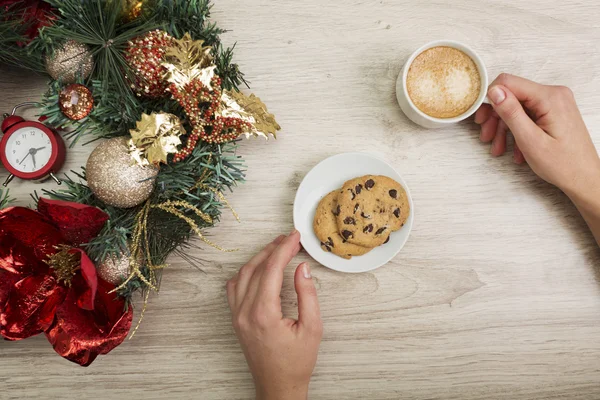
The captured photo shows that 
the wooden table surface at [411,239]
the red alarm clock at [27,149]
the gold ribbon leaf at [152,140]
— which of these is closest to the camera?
the gold ribbon leaf at [152,140]

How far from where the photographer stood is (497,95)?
0.75m

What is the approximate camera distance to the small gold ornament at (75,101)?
2.13 ft

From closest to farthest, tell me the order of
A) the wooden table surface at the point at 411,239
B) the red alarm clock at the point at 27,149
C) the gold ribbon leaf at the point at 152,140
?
1. the gold ribbon leaf at the point at 152,140
2. the red alarm clock at the point at 27,149
3. the wooden table surface at the point at 411,239

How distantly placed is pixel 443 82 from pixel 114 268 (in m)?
0.66

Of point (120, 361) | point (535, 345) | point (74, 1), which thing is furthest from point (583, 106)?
point (120, 361)

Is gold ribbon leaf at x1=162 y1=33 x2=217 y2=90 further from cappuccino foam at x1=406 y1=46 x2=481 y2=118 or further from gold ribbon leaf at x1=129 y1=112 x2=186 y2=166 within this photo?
cappuccino foam at x1=406 y1=46 x2=481 y2=118

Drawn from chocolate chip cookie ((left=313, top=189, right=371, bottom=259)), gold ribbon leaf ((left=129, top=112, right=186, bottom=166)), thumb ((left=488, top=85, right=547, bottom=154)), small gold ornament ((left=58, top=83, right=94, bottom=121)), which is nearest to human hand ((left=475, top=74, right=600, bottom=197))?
thumb ((left=488, top=85, right=547, bottom=154))

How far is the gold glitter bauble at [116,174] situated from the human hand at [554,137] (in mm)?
635

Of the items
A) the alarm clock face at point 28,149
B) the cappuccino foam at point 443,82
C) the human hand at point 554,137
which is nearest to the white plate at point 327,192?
the cappuccino foam at point 443,82

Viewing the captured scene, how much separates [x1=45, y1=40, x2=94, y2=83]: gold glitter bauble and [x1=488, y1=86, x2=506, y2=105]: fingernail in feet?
2.26

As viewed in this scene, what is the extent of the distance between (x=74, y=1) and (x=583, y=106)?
0.95m

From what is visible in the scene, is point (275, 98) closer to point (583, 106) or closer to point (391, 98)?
point (391, 98)

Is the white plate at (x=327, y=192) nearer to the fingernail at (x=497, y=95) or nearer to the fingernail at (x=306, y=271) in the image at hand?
the fingernail at (x=306, y=271)

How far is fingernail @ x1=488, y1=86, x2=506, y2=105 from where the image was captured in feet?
2.47
